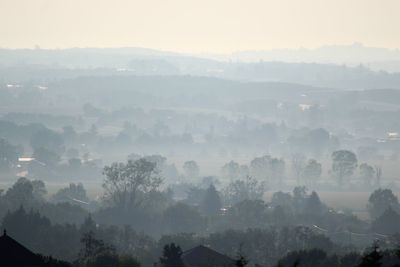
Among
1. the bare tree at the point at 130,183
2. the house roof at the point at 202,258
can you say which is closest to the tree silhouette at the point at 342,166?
the bare tree at the point at 130,183

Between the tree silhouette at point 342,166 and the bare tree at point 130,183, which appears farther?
the tree silhouette at point 342,166

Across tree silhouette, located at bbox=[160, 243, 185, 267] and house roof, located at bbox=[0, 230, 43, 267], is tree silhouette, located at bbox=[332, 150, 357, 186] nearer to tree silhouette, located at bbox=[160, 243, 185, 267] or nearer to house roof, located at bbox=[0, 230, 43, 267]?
tree silhouette, located at bbox=[160, 243, 185, 267]

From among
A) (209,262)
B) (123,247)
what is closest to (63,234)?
(123,247)

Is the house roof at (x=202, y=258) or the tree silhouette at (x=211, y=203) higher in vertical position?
the house roof at (x=202, y=258)

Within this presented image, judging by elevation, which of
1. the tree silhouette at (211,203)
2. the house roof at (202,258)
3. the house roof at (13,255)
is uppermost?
the house roof at (13,255)

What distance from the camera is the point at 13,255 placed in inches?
1764

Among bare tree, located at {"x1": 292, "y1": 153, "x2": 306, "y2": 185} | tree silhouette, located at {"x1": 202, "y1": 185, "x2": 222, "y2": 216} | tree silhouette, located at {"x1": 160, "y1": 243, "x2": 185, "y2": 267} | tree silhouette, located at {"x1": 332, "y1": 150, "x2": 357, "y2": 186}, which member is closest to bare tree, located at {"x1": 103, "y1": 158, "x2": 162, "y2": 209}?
tree silhouette, located at {"x1": 202, "y1": 185, "x2": 222, "y2": 216}

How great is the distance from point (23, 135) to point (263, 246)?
110492 mm

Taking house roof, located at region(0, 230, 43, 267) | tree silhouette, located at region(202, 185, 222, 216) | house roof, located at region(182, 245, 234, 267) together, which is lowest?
tree silhouette, located at region(202, 185, 222, 216)

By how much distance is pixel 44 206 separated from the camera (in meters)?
80.1

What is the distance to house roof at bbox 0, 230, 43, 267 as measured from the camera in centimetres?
4456

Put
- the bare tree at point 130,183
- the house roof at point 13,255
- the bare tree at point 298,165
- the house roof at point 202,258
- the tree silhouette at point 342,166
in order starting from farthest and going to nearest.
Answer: the bare tree at point 298,165 → the tree silhouette at point 342,166 → the bare tree at point 130,183 → the house roof at point 202,258 → the house roof at point 13,255

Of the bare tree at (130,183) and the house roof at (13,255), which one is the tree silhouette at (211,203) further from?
the house roof at (13,255)

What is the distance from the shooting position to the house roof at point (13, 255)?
4456 centimetres
